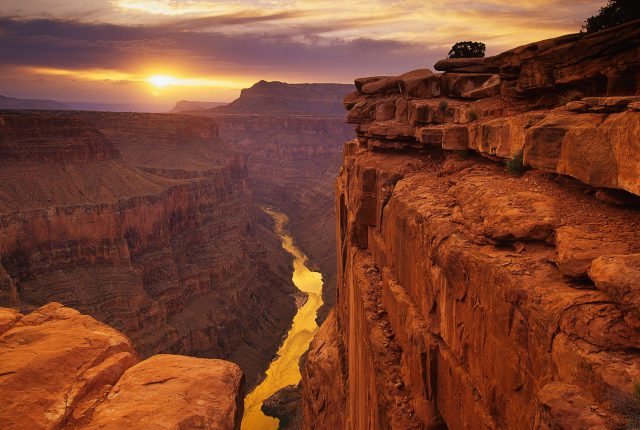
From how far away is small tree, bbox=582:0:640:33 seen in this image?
15.2 m

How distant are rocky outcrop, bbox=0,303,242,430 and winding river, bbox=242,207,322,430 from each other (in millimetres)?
24769

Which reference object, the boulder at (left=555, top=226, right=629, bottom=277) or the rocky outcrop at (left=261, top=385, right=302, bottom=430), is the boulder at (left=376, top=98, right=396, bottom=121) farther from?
the rocky outcrop at (left=261, top=385, right=302, bottom=430)

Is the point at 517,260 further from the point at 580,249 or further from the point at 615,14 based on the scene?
the point at 615,14

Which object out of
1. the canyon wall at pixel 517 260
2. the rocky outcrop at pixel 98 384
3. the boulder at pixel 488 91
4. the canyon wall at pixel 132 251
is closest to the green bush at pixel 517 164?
the canyon wall at pixel 517 260

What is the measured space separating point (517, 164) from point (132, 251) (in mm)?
47041

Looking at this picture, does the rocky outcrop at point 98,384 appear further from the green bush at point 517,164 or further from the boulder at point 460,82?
the boulder at point 460,82

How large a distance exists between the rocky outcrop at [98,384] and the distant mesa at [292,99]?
147 meters

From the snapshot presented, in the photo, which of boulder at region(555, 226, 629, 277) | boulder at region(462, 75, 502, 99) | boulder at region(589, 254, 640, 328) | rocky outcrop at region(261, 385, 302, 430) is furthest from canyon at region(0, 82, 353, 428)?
boulder at region(589, 254, 640, 328)

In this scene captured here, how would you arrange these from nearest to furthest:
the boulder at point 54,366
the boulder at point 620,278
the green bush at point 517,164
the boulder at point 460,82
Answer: the boulder at point 620,278
the boulder at point 54,366
the green bush at point 517,164
the boulder at point 460,82

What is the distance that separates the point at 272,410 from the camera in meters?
33.3

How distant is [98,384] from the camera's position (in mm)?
8812

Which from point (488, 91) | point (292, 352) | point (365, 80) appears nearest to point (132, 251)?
point (292, 352)

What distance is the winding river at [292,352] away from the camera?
33.8m

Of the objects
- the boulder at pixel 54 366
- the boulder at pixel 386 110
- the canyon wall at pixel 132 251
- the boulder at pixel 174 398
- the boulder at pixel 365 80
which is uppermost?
the boulder at pixel 365 80
